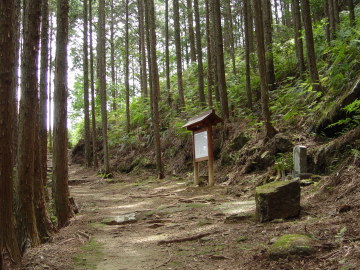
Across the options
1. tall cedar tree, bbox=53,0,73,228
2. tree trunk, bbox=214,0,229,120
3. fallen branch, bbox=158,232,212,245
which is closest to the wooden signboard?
tree trunk, bbox=214,0,229,120

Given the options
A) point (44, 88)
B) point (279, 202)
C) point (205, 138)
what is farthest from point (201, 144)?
point (279, 202)

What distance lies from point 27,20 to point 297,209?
6.26m

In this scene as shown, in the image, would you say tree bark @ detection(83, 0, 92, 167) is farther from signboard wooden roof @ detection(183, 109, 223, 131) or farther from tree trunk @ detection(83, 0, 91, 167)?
signboard wooden roof @ detection(183, 109, 223, 131)

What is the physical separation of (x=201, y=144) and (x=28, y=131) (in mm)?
7421

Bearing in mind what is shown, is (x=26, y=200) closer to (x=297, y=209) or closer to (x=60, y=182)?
(x=60, y=182)

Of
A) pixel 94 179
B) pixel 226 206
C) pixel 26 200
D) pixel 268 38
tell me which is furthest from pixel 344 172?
pixel 94 179

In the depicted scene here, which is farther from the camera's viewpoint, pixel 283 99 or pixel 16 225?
pixel 283 99

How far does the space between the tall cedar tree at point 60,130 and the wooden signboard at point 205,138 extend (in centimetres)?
540

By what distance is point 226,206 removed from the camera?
7898mm

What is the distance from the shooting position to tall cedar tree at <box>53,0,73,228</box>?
749cm

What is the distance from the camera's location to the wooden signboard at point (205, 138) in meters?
11.6

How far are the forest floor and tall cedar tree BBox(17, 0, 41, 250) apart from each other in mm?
451

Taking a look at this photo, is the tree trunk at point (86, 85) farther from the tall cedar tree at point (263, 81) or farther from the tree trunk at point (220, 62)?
the tall cedar tree at point (263, 81)

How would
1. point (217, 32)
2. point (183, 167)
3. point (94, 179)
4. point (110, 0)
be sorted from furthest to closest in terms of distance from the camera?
point (110, 0) → point (94, 179) → point (183, 167) → point (217, 32)
